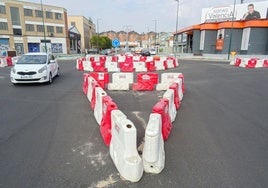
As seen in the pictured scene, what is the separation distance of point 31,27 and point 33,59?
1853 inches

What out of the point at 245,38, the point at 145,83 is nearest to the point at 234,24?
the point at 245,38

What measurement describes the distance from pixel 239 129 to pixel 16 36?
55597 mm

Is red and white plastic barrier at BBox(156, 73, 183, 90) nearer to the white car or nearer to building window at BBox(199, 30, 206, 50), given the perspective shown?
the white car

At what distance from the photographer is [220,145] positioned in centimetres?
408

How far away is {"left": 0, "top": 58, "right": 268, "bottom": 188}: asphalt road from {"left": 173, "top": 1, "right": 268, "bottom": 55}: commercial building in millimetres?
33862

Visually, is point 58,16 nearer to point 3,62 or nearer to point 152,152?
point 3,62

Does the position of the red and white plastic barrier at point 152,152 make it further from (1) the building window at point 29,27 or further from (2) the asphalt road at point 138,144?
(1) the building window at point 29,27

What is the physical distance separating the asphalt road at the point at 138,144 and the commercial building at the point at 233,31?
33.9 metres

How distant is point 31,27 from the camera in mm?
50469

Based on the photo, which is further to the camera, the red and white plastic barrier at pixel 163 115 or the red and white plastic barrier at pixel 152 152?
the red and white plastic barrier at pixel 163 115

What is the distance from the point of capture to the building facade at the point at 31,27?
46656mm

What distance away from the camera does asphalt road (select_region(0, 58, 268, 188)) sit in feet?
9.91

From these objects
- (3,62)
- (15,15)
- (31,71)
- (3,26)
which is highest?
(15,15)

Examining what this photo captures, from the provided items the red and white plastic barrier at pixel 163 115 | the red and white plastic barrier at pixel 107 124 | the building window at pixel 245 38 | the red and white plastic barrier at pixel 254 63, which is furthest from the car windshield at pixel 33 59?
the building window at pixel 245 38
